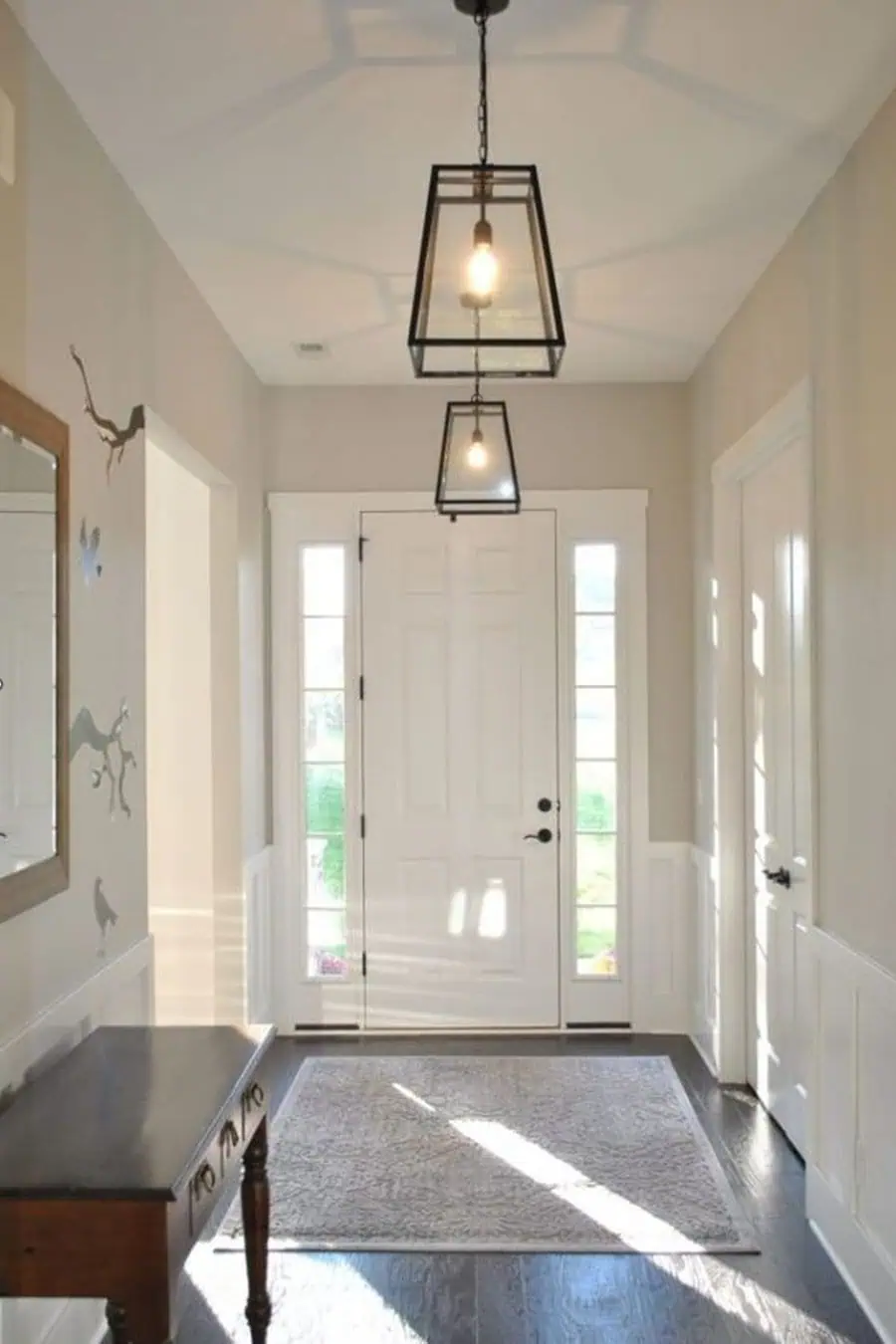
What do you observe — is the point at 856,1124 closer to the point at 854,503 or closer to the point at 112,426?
the point at 854,503

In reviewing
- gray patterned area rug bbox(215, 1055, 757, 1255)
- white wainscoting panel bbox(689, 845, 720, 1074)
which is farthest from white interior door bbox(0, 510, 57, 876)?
white wainscoting panel bbox(689, 845, 720, 1074)

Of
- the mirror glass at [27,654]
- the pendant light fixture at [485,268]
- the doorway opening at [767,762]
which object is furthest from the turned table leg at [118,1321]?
the doorway opening at [767,762]

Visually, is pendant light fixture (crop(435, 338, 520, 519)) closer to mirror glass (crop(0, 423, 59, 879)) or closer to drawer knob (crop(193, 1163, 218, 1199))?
mirror glass (crop(0, 423, 59, 879))

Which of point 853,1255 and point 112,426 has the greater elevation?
point 112,426

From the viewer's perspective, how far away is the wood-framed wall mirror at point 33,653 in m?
2.17

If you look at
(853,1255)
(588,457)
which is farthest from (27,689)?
(588,457)

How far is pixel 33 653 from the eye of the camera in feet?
7.55

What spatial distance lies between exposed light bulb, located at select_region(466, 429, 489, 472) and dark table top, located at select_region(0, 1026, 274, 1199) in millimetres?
1846

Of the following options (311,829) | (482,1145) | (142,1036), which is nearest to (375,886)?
(311,829)

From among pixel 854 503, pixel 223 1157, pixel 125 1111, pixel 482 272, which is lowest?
pixel 223 1157

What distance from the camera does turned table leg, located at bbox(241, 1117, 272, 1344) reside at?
239cm

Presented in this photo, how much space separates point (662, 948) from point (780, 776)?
4.81 feet

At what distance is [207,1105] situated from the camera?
1.99 m

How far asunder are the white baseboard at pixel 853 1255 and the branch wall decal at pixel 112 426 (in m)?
2.65
